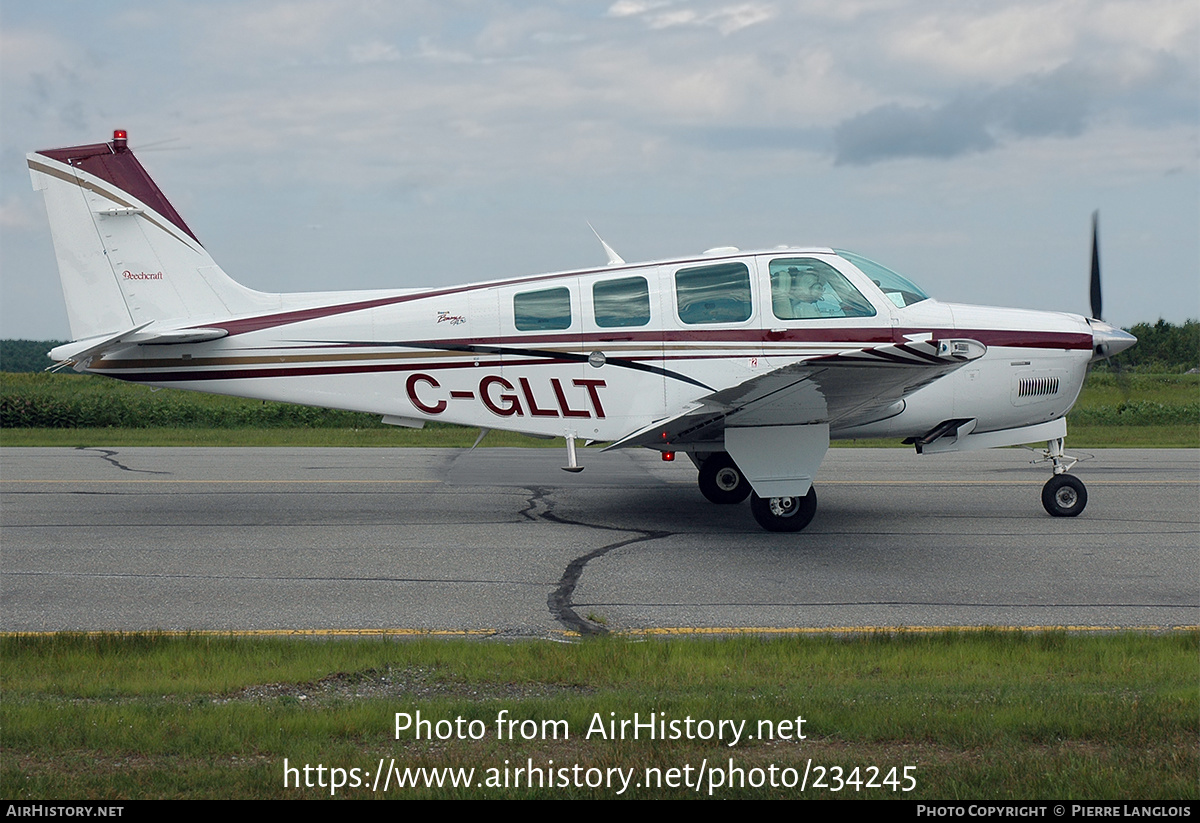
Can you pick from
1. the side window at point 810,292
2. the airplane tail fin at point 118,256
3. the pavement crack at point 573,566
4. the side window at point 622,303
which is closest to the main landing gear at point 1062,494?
the side window at point 810,292

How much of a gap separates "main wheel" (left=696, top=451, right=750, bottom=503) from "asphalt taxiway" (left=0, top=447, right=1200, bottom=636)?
202 millimetres

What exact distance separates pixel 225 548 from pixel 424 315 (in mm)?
3036

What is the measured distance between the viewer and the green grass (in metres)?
4.24

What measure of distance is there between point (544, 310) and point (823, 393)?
120 inches

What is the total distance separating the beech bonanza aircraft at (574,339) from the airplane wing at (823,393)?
2.9 inches

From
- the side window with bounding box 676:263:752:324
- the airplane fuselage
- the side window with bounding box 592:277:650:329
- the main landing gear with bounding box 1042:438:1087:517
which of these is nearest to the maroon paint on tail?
the airplane fuselage

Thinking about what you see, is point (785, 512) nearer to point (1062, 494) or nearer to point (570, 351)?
point (570, 351)

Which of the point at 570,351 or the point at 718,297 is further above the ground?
the point at 718,297

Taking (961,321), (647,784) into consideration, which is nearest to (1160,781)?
(647,784)

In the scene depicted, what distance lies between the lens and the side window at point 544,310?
10688 millimetres

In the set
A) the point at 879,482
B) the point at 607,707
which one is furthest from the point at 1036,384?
the point at 607,707

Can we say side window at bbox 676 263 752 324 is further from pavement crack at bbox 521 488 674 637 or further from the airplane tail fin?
the airplane tail fin

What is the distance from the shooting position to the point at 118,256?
1109cm
